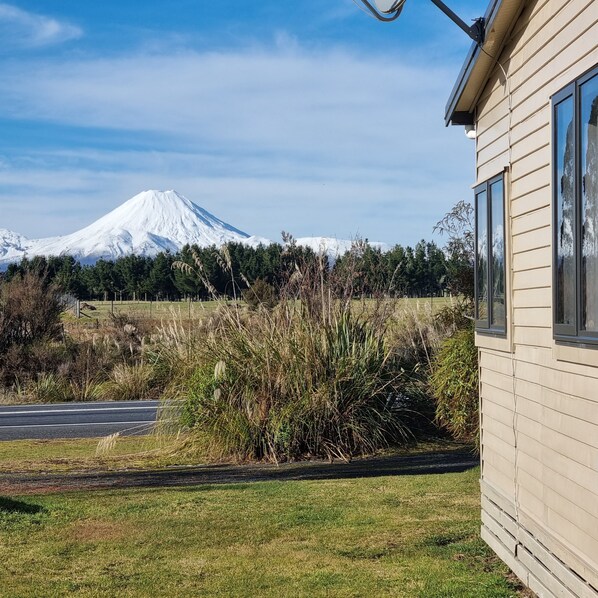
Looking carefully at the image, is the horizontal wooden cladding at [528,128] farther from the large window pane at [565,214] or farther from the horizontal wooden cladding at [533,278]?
the horizontal wooden cladding at [533,278]

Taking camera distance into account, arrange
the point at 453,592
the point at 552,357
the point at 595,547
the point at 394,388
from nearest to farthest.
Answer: the point at 595,547, the point at 552,357, the point at 453,592, the point at 394,388

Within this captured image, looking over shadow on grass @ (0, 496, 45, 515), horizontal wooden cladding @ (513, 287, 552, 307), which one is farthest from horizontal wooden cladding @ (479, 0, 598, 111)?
shadow on grass @ (0, 496, 45, 515)

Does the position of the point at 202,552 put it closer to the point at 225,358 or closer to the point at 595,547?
the point at 595,547

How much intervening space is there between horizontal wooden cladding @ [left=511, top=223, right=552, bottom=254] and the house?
0.04 feet

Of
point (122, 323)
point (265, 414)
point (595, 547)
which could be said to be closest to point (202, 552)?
point (595, 547)

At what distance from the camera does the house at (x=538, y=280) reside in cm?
488

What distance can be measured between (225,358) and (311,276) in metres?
1.83

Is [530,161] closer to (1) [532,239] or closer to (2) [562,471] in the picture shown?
(1) [532,239]

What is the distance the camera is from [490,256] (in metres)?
7.20

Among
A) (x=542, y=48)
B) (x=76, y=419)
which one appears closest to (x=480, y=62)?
(x=542, y=48)

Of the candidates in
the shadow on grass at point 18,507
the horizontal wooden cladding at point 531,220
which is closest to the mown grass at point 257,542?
the shadow on grass at point 18,507

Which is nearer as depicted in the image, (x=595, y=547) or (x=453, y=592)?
(x=595, y=547)

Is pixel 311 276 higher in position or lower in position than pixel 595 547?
higher

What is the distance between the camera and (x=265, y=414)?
12.7m
